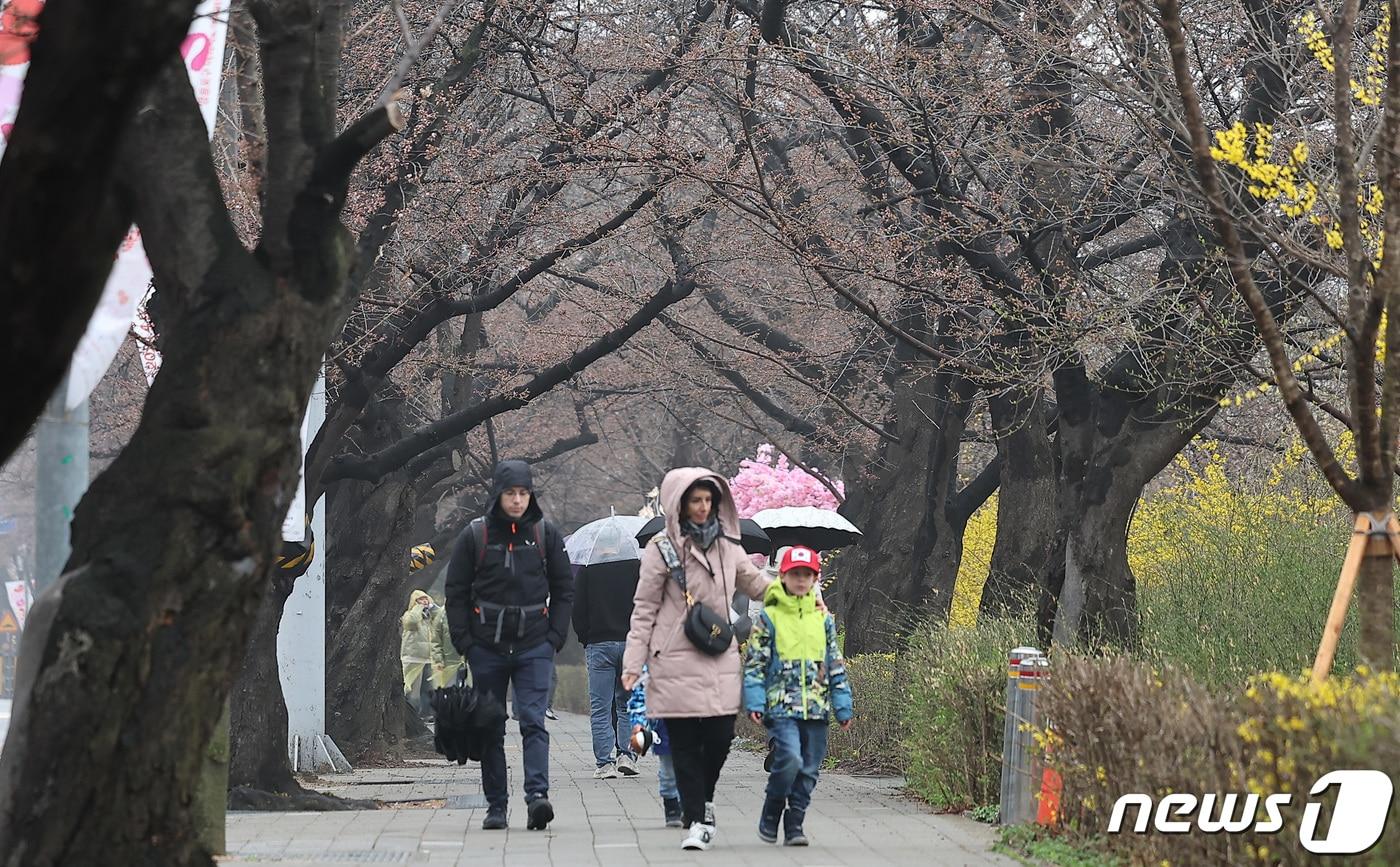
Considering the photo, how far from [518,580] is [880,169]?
7639 millimetres

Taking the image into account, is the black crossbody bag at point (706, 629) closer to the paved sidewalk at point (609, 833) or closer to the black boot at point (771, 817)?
the black boot at point (771, 817)

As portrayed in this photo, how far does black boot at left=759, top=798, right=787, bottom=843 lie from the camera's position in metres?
9.53

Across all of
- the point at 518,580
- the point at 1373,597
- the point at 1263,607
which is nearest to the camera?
the point at 1373,597

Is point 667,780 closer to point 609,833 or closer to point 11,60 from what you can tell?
point 609,833

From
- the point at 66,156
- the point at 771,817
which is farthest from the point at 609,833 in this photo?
the point at 66,156

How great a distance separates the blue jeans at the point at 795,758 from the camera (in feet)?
30.7

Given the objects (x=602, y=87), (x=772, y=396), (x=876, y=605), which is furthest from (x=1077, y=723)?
(x=772, y=396)

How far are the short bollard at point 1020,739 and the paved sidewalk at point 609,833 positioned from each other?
0.78ft

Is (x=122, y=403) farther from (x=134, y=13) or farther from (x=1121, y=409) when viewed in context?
(x=134, y=13)

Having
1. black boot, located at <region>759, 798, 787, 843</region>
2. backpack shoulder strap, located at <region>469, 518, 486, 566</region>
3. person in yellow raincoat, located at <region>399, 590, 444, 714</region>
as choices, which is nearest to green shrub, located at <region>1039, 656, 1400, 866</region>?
black boot, located at <region>759, 798, 787, 843</region>

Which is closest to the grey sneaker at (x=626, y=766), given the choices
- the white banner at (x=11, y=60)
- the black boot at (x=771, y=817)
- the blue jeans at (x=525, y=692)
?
the blue jeans at (x=525, y=692)

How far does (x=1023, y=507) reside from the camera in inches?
639

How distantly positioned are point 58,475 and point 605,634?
736 cm

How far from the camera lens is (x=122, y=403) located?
28.2 meters
